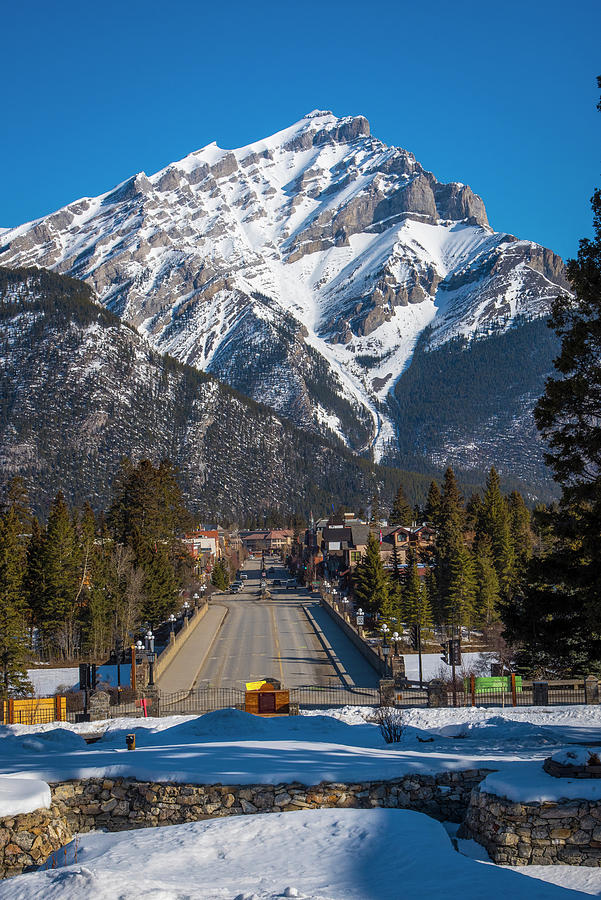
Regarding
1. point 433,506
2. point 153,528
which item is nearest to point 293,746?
point 153,528

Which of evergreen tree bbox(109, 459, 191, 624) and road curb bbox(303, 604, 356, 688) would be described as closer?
road curb bbox(303, 604, 356, 688)

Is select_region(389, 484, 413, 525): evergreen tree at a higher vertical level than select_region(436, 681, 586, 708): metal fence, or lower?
higher

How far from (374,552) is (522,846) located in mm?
47251

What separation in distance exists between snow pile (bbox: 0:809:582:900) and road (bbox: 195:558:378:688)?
26.5m

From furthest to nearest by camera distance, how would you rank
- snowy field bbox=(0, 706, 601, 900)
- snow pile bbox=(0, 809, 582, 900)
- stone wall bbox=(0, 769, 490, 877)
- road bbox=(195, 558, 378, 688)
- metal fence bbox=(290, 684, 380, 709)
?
road bbox=(195, 558, 378, 688), metal fence bbox=(290, 684, 380, 709), stone wall bbox=(0, 769, 490, 877), snowy field bbox=(0, 706, 601, 900), snow pile bbox=(0, 809, 582, 900)

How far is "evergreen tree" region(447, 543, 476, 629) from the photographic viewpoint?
182 ft

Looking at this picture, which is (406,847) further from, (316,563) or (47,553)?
(316,563)

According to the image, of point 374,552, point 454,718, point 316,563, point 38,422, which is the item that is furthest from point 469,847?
point 38,422

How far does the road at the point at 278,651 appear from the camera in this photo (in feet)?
129

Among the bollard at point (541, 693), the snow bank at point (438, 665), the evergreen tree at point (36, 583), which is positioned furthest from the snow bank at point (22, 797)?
the evergreen tree at point (36, 583)

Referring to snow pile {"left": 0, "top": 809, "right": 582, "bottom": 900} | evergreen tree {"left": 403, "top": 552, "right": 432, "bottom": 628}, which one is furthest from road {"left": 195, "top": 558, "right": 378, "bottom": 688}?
snow pile {"left": 0, "top": 809, "right": 582, "bottom": 900}

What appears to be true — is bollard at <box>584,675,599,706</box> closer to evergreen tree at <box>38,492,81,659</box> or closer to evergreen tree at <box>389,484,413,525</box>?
evergreen tree at <box>38,492,81,659</box>

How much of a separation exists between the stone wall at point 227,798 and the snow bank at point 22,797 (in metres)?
0.94

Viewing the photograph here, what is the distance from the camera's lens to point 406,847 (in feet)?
32.6
